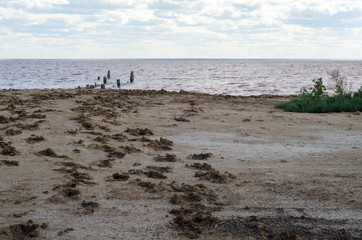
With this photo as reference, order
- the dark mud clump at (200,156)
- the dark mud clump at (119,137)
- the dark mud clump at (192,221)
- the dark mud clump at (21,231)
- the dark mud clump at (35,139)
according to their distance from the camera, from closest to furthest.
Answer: the dark mud clump at (21,231)
the dark mud clump at (192,221)
the dark mud clump at (200,156)
the dark mud clump at (35,139)
the dark mud clump at (119,137)

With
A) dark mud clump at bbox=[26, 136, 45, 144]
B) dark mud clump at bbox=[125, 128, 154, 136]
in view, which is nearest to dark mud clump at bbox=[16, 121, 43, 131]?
dark mud clump at bbox=[26, 136, 45, 144]

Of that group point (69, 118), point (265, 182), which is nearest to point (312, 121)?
point (265, 182)

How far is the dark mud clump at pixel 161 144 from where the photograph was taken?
612 cm

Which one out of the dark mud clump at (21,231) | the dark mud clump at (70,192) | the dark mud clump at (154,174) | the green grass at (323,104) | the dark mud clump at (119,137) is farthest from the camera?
the green grass at (323,104)

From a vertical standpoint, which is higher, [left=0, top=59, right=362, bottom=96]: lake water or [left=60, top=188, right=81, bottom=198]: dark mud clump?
[left=0, top=59, right=362, bottom=96]: lake water

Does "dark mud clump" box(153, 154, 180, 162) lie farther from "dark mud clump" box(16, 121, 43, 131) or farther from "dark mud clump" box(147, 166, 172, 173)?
"dark mud clump" box(16, 121, 43, 131)

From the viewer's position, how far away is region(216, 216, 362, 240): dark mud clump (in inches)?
119

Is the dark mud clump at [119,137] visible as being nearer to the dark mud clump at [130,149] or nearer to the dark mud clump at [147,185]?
the dark mud clump at [130,149]

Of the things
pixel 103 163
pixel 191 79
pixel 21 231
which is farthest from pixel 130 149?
pixel 191 79

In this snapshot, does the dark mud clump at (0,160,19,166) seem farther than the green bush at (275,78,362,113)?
No

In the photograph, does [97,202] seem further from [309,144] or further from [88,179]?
[309,144]

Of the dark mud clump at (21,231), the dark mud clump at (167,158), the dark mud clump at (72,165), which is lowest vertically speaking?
the dark mud clump at (21,231)

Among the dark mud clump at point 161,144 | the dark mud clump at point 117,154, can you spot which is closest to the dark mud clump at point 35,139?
the dark mud clump at point 117,154

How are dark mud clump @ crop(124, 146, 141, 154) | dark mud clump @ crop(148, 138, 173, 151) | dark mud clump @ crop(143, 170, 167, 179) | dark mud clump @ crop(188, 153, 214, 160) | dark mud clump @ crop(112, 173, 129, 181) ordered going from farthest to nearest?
dark mud clump @ crop(148, 138, 173, 151) < dark mud clump @ crop(124, 146, 141, 154) < dark mud clump @ crop(188, 153, 214, 160) < dark mud clump @ crop(143, 170, 167, 179) < dark mud clump @ crop(112, 173, 129, 181)
